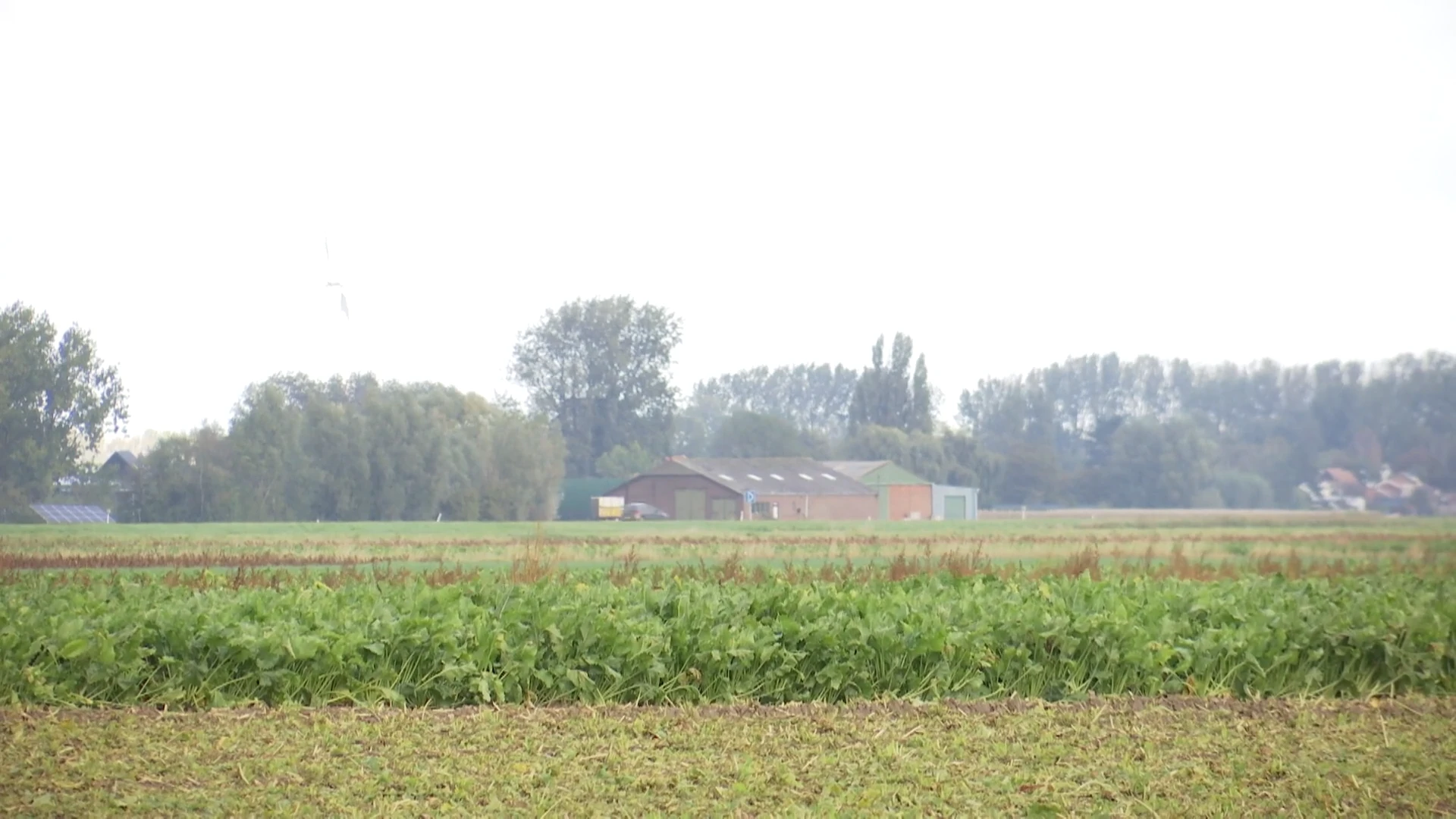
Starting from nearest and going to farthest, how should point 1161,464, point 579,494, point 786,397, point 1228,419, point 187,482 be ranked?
point 187,482 → point 1228,419 → point 1161,464 → point 579,494 → point 786,397

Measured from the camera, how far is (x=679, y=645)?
6.97 meters

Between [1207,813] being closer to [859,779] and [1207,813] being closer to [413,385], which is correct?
[859,779]

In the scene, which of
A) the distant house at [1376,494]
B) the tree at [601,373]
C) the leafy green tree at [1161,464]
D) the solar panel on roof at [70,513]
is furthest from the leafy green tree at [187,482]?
the distant house at [1376,494]

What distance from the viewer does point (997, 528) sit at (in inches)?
704

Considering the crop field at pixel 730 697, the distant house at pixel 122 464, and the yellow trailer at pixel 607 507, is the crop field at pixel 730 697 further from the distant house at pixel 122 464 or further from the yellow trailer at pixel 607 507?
the yellow trailer at pixel 607 507

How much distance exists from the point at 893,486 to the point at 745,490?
270cm

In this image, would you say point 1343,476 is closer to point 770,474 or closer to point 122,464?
point 770,474

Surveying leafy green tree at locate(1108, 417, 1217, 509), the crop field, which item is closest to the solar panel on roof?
the crop field

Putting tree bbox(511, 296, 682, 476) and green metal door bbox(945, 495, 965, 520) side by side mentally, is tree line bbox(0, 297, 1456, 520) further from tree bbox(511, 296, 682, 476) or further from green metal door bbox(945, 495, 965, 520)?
green metal door bbox(945, 495, 965, 520)

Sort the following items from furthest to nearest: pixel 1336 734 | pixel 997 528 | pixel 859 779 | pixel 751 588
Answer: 1. pixel 997 528
2. pixel 751 588
3. pixel 1336 734
4. pixel 859 779

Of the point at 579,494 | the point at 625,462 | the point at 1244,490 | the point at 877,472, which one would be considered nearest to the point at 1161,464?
the point at 1244,490

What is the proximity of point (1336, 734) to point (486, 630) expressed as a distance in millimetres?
4326

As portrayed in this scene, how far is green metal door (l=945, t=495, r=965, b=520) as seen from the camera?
1891cm

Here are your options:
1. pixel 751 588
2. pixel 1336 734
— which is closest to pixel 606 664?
pixel 751 588
